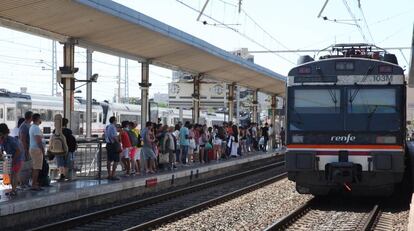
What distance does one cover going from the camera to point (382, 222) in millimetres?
11570

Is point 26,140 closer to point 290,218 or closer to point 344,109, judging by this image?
point 290,218

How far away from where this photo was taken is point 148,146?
17.0m

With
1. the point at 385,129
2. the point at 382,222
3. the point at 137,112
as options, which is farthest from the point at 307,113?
the point at 137,112

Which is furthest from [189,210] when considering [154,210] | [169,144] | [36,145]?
[169,144]

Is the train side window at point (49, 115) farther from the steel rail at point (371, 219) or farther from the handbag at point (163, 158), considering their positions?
the steel rail at point (371, 219)

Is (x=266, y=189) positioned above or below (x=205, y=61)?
below

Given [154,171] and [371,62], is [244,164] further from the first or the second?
[371,62]

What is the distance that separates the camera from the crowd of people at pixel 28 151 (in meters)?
11.3

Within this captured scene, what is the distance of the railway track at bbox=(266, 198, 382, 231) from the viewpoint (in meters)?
10.8

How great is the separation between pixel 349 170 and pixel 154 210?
4.17 m

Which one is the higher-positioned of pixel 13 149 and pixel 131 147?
pixel 13 149

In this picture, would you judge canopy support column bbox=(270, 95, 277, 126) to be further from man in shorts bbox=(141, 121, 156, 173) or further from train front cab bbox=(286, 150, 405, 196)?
train front cab bbox=(286, 150, 405, 196)

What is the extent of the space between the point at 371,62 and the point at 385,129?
146 cm

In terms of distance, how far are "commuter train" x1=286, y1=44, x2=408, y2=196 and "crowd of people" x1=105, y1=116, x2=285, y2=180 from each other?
4593 millimetres
